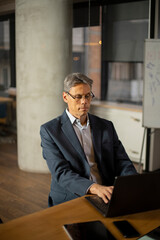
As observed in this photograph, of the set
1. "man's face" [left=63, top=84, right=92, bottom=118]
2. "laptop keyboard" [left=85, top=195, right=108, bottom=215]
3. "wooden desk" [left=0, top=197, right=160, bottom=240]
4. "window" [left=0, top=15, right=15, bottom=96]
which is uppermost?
"window" [left=0, top=15, right=15, bottom=96]

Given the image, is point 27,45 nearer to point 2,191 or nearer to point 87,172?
point 2,191

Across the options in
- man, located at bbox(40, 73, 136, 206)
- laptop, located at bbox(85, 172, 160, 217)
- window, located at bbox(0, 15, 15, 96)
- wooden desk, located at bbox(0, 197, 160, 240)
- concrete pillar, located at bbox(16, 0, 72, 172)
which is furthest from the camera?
window, located at bbox(0, 15, 15, 96)

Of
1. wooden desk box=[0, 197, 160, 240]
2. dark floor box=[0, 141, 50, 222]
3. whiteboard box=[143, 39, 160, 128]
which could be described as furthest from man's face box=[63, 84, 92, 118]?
whiteboard box=[143, 39, 160, 128]

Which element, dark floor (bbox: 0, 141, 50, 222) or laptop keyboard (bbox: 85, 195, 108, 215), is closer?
laptop keyboard (bbox: 85, 195, 108, 215)

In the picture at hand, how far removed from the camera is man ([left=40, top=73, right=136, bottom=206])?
78.4 inches

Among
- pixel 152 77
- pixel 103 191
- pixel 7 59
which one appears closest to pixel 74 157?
pixel 103 191

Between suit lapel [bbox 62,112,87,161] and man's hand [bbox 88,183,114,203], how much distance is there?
11.6 inches

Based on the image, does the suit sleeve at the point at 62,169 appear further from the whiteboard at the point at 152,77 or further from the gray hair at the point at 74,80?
the whiteboard at the point at 152,77

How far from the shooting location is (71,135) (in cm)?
210

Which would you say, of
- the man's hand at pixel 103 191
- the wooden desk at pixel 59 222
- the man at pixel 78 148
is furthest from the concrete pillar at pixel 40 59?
the wooden desk at pixel 59 222

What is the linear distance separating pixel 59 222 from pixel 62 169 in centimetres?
52

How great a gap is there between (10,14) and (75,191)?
327 cm

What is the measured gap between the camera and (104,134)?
2.25 metres

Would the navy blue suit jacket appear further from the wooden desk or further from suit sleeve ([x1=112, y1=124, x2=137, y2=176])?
the wooden desk
